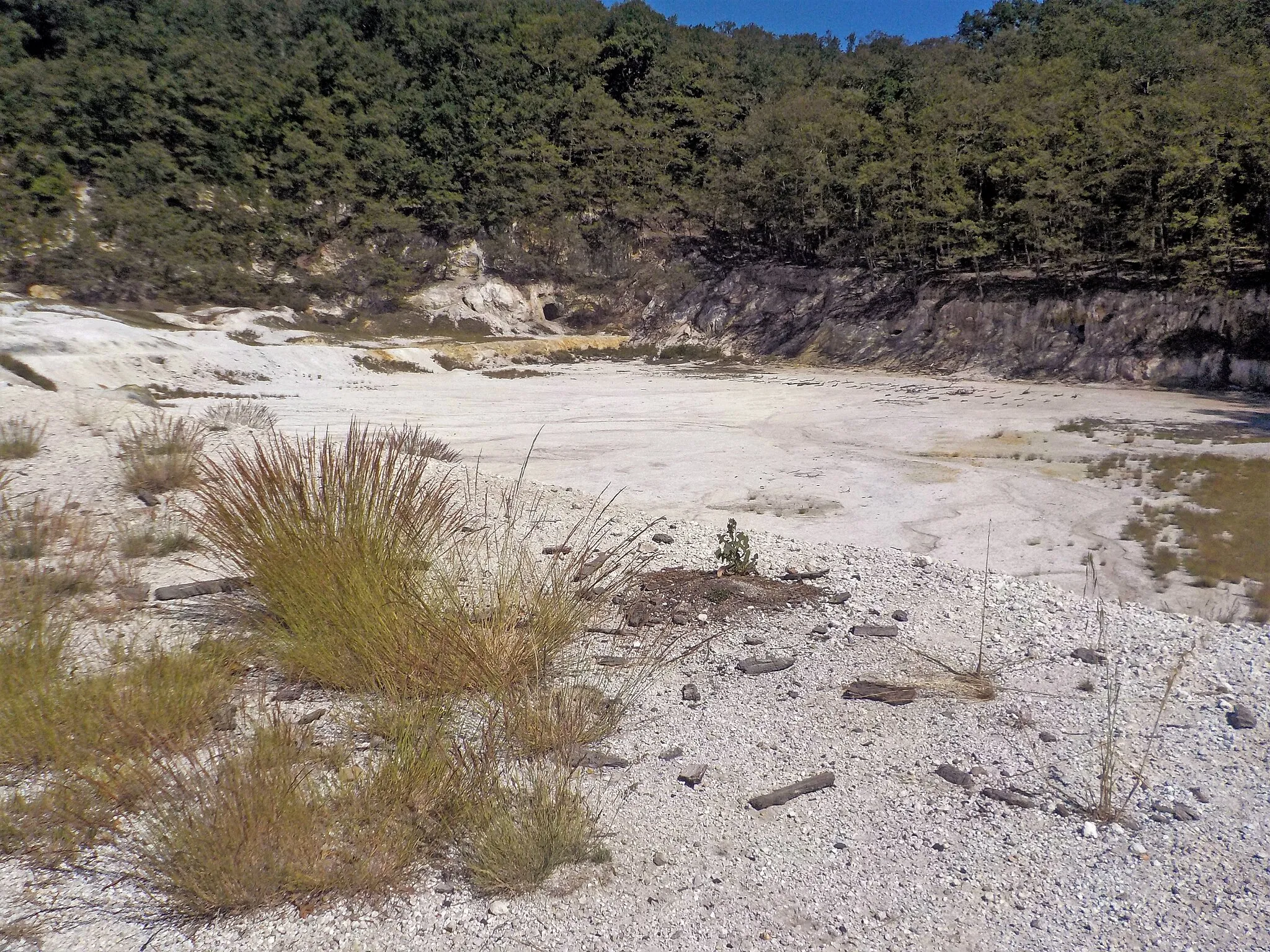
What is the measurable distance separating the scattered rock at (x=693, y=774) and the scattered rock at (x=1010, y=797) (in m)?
1.18

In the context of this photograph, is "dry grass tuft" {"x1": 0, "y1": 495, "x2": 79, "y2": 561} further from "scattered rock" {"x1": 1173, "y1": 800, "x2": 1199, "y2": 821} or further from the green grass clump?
"scattered rock" {"x1": 1173, "y1": 800, "x2": 1199, "y2": 821}

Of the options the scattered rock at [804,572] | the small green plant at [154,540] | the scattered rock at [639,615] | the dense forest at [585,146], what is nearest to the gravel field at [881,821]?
the scattered rock at [639,615]

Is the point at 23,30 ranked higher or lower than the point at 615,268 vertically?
higher

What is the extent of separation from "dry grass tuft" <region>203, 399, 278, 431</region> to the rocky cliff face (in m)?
19.5

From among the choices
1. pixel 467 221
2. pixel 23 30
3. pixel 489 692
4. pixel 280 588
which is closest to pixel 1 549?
pixel 280 588

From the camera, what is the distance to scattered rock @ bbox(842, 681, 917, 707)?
449 cm

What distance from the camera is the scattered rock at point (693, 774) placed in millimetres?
3730

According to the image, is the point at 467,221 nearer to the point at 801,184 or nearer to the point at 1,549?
the point at 801,184

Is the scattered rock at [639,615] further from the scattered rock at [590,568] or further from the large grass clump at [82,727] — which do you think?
the large grass clump at [82,727]

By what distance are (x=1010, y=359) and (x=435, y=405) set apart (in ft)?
53.1

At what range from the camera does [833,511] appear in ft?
32.2

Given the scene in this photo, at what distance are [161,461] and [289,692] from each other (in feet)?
14.2

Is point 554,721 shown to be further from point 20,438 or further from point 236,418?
point 236,418

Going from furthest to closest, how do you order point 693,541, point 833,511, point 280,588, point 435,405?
point 435,405
point 833,511
point 693,541
point 280,588
